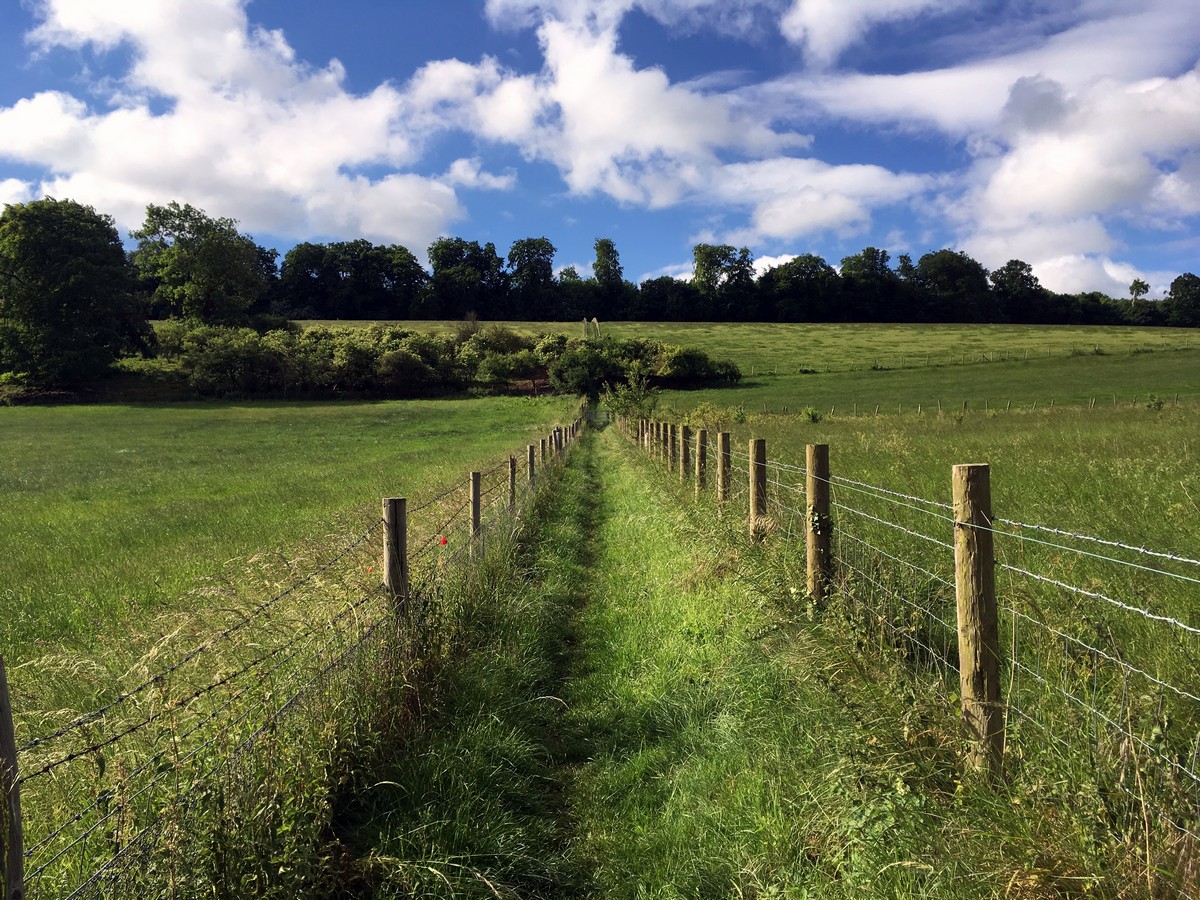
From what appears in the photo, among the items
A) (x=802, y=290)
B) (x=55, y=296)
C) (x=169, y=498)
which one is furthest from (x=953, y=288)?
(x=169, y=498)

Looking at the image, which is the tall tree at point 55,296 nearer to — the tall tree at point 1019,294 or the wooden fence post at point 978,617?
the wooden fence post at point 978,617

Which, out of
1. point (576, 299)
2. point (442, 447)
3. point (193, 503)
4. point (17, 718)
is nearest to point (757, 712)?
point (17, 718)

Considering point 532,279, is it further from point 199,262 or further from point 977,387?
point 977,387

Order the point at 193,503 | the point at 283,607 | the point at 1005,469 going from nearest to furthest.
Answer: the point at 283,607 < the point at 1005,469 < the point at 193,503

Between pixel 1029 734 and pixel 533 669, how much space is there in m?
3.34

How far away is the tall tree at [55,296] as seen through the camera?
194 ft

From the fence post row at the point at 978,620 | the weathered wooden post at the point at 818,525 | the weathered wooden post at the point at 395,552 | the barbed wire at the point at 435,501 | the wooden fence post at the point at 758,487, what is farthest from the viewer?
the barbed wire at the point at 435,501

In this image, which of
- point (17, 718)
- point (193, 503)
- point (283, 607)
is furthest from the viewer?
point (193, 503)

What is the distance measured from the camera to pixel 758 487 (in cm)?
683

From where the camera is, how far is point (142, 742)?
3057 millimetres

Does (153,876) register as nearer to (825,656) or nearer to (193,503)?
(825,656)

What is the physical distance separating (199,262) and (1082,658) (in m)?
95.4

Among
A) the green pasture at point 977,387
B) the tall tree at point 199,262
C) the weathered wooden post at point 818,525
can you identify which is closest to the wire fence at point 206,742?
the weathered wooden post at point 818,525

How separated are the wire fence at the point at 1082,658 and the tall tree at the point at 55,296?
228 feet
